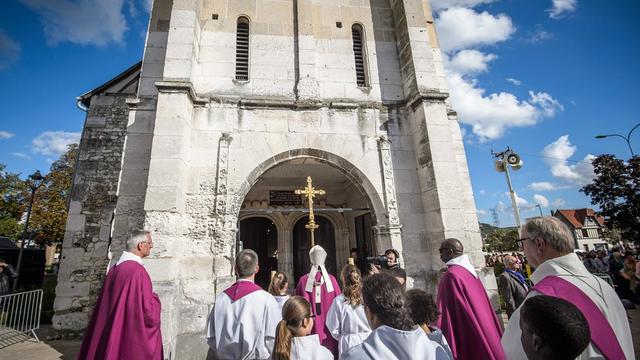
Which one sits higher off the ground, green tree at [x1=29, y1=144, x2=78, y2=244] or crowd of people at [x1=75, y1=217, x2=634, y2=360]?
green tree at [x1=29, y1=144, x2=78, y2=244]

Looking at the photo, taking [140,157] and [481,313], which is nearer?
[481,313]

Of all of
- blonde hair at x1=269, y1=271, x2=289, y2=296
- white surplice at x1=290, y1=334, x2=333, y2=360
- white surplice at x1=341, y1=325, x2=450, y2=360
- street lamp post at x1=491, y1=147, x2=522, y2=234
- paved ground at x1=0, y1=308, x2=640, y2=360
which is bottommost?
paved ground at x1=0, y1=308, x2=640, y2=360

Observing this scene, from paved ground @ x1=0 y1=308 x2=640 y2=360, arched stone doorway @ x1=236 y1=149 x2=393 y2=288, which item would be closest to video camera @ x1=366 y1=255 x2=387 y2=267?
arched stone doorway @ x1=236 y1=149 x2=393 y2=288

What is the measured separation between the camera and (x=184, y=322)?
5.15 meters

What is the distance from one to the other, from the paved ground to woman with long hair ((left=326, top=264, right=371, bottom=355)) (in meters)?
5.43

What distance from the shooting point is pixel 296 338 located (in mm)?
2174

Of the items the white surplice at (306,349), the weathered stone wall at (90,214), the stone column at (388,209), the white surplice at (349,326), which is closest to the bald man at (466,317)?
the white surplice at (349,326)

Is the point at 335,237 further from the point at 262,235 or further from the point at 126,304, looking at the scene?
the point at 126,304

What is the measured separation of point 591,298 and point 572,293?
0.11m

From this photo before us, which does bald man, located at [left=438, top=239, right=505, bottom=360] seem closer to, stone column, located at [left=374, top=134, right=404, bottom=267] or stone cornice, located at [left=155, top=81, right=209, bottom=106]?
stone column, located at [left=374, top=134, right=404, bottom=267]

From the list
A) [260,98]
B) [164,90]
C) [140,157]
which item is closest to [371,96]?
[260,98]

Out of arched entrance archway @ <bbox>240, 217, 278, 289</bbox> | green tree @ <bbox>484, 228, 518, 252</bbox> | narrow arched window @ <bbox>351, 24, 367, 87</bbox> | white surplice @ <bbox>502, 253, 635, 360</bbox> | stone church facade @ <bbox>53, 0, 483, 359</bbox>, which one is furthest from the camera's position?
green tree @ <bbox>484, 228, 518, 252</bbox>

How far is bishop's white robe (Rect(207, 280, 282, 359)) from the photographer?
281 centimetres

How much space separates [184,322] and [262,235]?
550cm
